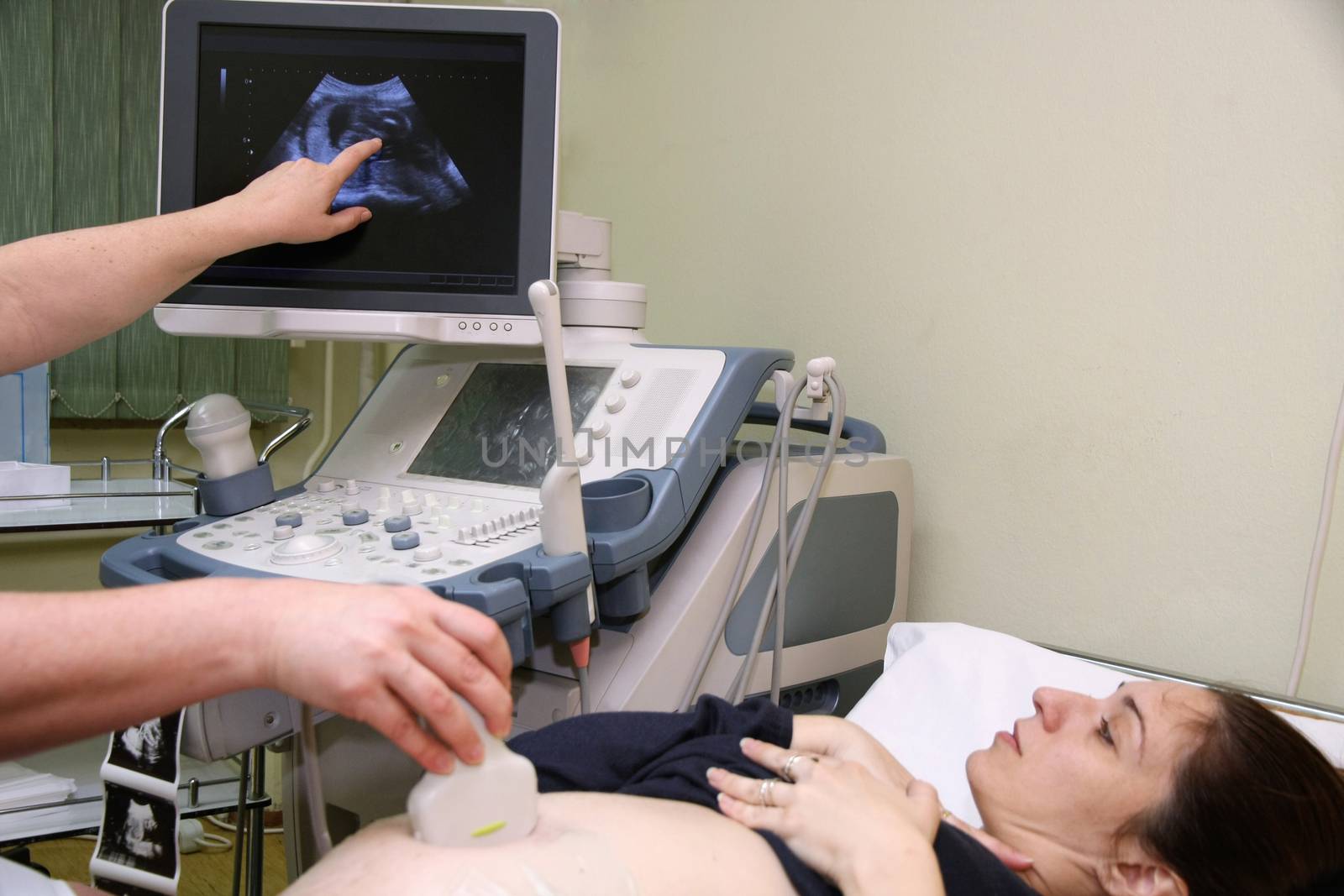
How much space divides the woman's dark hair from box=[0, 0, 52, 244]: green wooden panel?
2232 millimetres

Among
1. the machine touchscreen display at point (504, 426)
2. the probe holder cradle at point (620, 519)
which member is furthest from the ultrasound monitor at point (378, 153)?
the probe holder cradle at point (620, 519)

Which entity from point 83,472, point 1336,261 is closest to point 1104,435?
point 1336,261

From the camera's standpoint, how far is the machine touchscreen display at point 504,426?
1.26 m

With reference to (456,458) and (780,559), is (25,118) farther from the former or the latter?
(780,559)

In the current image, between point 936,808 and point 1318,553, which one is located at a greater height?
point 1318,553

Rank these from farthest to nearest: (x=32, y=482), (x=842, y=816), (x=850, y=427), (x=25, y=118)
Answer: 1. (x=25, y=118)
2. (x=32, y=482)
3. (x=850, y=427)
4. (x=842, y=816)

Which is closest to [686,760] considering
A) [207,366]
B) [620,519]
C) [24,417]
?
[620,519]

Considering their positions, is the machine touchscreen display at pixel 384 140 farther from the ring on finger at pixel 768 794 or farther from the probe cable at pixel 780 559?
the ring on finger at pixel 768 794

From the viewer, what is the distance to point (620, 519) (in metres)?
1.08

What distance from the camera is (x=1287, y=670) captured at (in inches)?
44.8

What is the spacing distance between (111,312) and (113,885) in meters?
0.58

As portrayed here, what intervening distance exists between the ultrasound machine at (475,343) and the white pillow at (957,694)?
0.13 m

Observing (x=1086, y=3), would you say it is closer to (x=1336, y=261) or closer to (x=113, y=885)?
(x=1336, y=261)

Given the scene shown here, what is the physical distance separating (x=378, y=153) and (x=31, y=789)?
3.22ft
